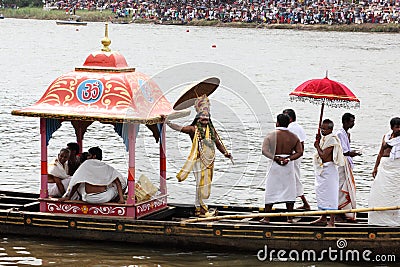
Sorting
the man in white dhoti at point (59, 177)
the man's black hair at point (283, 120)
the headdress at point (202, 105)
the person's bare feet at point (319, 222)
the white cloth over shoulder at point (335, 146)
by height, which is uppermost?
the headdress at point (202, 105)

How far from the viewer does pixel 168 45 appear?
207ft

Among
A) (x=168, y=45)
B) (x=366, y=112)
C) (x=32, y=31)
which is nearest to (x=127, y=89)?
(x=366, y=112)

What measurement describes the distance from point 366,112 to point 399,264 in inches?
719

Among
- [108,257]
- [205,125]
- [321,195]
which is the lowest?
[108,257]

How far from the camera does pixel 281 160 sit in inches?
469

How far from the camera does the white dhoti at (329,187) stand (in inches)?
469

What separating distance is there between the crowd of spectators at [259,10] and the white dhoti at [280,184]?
7268 cm

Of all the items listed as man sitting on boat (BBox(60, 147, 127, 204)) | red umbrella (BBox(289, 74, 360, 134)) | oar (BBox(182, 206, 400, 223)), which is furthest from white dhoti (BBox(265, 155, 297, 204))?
man sitting on boat (BBox(60, 147, 127, 204))

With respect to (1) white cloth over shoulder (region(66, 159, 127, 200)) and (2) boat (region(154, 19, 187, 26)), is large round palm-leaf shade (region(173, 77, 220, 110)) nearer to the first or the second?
(1) white cloth over shoulder (region(66, 159, 127, 200))

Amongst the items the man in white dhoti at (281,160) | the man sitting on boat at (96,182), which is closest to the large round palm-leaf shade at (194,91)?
the man in white dhoti at (281,160)

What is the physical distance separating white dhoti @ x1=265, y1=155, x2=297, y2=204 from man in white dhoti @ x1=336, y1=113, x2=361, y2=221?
74cm

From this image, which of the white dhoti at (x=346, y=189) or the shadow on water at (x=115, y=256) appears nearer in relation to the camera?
the shadow on water at (x=115, y=256)

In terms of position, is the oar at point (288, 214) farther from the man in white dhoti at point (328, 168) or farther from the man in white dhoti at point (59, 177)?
the man in white dhoti at point (59, 177)

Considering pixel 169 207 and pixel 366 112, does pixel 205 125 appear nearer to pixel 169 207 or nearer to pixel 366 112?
pixel 169 207
